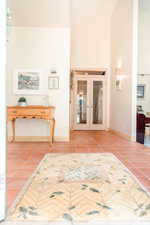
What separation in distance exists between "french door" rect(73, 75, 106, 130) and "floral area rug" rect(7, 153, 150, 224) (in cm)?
429

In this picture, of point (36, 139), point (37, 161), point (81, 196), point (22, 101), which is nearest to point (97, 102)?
point (36, 139)

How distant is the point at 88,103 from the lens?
681cm

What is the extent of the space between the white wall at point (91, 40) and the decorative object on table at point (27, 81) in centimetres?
264

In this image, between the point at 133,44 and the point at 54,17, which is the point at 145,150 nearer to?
the point at 133,44

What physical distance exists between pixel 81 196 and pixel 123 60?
13.9 feet

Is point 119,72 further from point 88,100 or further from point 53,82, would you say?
point 53,82

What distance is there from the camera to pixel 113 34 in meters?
5.93

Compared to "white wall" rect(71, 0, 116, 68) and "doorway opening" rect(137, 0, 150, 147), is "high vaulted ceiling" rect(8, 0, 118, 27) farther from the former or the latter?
"doorway opening" rect(137, 0, 150, 147)

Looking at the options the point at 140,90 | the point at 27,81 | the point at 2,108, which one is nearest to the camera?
the point at 2,108

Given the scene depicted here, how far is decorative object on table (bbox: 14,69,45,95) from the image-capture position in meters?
4.21

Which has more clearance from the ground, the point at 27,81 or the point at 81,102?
the point at 27,81

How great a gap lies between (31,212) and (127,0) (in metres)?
5.33

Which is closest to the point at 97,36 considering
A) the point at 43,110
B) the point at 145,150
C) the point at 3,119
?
the point at 43,110

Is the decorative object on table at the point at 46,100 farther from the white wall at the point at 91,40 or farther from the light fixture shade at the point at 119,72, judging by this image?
the white wall at the point at 91,40
